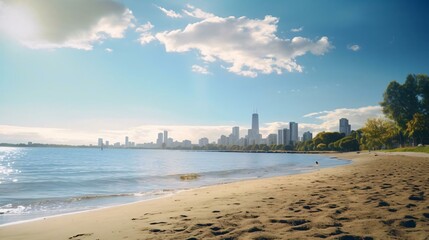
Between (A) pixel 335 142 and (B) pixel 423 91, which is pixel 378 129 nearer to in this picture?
(B) pixel 423 91

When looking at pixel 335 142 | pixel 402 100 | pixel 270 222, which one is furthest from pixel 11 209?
pixel 335 142

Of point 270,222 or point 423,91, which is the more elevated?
point 423,91

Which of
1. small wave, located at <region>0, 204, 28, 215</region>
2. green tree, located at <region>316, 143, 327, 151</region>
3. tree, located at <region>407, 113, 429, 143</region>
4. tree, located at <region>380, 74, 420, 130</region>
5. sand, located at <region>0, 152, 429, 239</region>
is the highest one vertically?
tree, located at <region>380, 74, 420, 130</region>

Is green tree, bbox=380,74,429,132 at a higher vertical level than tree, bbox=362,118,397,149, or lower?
higher

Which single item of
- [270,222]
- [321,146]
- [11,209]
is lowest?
[321,146]

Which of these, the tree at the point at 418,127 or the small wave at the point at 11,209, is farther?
the tree at the point at 418,127

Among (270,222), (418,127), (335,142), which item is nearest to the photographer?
(270,222)

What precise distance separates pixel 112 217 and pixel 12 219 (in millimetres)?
3967

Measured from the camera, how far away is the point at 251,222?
255 inches

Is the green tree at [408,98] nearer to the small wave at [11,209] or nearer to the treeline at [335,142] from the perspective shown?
the treeline at [335,142]

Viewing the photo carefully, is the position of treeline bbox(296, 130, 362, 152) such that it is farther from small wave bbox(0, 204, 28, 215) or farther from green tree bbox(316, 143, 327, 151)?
small wave bbox(0, 204, 28, 215)

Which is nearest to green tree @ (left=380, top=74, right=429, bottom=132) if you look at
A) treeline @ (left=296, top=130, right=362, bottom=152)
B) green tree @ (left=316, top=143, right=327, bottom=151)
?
treeline @ (left=296, top=130, right=362, bottom=152)

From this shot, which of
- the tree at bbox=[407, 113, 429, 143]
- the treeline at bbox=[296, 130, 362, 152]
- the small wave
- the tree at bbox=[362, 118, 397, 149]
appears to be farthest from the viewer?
the treeline at bbox=[296, 130, 362, 152]


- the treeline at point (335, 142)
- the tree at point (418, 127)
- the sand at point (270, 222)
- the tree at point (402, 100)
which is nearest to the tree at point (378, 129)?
the tree at point (402, 100)
